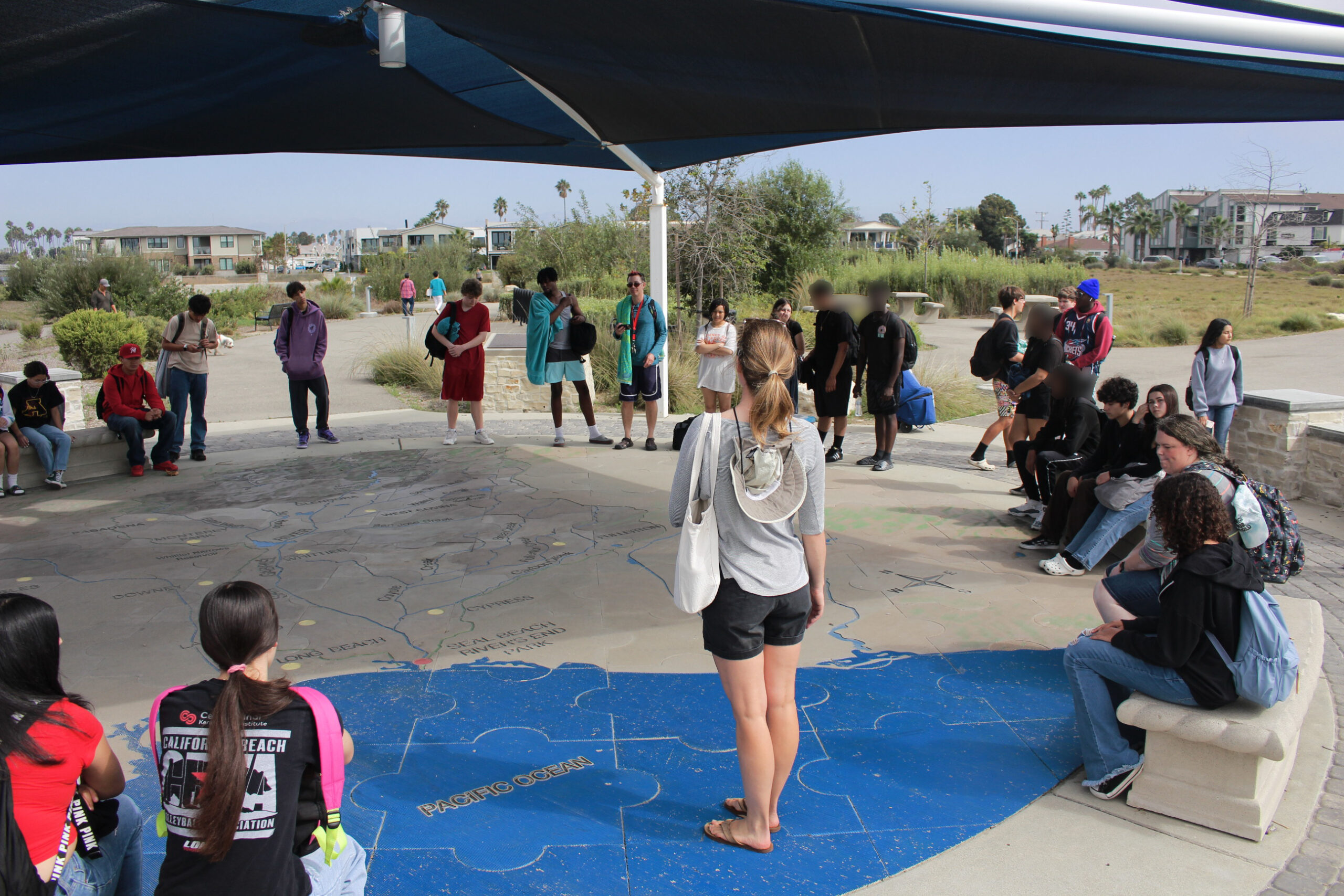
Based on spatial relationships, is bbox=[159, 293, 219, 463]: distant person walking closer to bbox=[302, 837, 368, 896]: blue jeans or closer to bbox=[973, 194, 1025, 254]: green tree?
bbox=[302, 837, 368, 896]: blue jeans

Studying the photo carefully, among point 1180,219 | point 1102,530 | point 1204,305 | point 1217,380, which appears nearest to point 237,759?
point 1102,530

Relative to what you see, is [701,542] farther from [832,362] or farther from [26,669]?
[832,362]

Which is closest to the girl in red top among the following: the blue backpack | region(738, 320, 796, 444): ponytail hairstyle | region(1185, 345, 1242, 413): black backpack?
region(1185, 345, 1242, 413): black backpack

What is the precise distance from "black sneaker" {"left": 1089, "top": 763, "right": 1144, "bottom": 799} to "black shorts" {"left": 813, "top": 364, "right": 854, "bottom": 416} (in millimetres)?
4988

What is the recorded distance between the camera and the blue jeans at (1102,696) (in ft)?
9.73

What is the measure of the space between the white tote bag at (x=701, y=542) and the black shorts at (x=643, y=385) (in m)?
5.77

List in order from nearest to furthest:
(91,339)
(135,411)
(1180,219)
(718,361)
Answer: (718,361) < (135,411) < (91,339) < (1180,219)

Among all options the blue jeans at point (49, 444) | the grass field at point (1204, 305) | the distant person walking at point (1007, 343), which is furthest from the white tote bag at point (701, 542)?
the grass field at point (1204, 305)

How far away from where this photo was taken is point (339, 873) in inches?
81.6

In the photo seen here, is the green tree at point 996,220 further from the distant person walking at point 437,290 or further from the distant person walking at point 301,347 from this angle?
the distant person walking at point 301,347

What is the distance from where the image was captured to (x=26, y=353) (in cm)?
2106

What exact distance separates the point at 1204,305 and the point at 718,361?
102 feet

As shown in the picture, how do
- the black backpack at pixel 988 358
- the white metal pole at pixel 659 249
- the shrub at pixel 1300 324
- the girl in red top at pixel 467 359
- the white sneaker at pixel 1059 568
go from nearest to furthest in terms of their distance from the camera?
the white sneaker at pixel 1059 568
the black backpack at pixel 988 358
the girl in red top at pixel 467 359
the white metal pole at pixel 659 249
the shrub at pixel 1300 324

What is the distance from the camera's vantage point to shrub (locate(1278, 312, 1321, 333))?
23.7 meters
